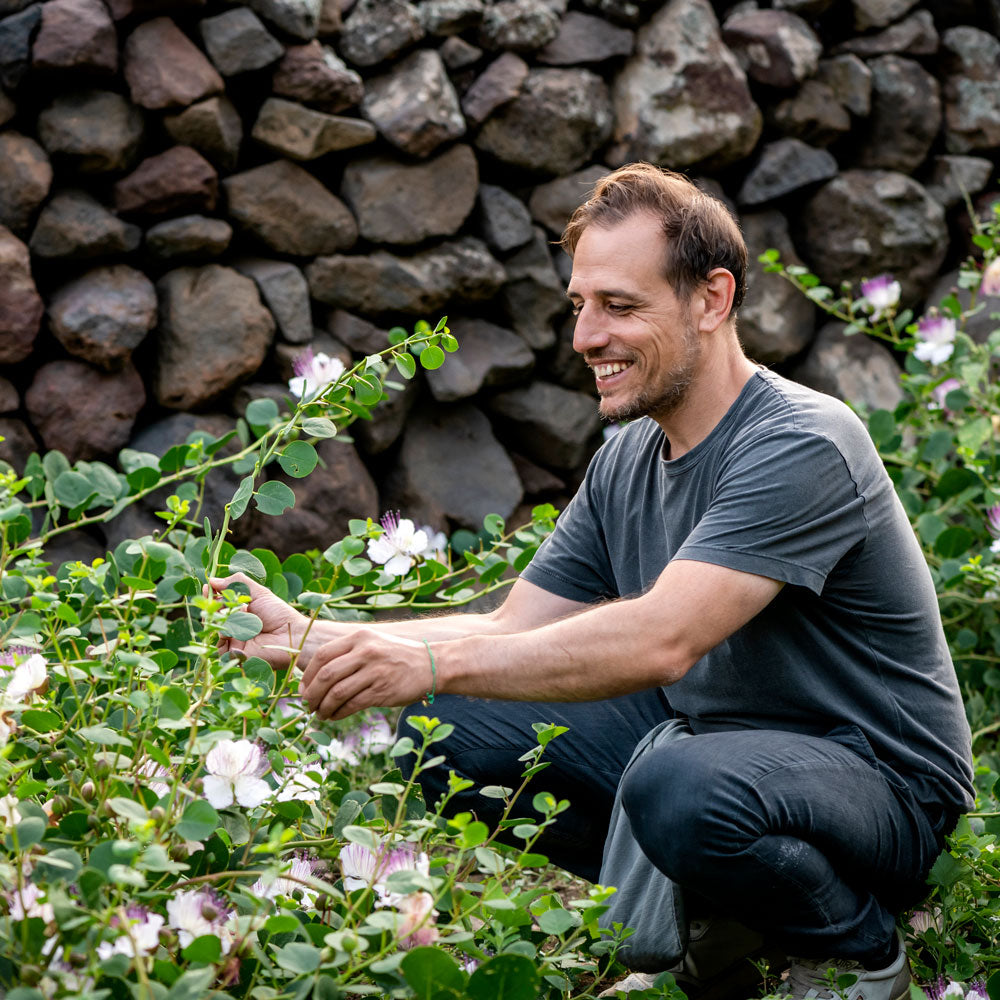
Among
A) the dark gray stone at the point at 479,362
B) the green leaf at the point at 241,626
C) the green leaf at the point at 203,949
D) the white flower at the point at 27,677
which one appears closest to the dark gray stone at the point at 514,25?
the dark gray stone at the point at 479,362

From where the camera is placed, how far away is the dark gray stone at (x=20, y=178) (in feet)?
8.50

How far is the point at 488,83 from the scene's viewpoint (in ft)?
10.1

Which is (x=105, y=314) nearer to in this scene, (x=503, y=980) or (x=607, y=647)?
(x=607, y=647)

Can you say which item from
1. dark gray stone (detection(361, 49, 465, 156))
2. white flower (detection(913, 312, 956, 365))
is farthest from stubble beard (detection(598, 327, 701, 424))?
dark gray stone (detection(361, 49, 465, 156))

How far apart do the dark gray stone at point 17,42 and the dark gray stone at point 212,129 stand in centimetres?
31

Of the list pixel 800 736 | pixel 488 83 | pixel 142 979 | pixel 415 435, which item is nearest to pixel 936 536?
pixel 800 736

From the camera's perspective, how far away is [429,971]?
3.43 feet

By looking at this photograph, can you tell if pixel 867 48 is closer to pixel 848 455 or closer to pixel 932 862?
pixel 848 455

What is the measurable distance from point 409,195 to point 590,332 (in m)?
1.37

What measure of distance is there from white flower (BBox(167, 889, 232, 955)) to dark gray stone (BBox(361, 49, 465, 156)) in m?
2.26

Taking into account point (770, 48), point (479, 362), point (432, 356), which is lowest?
point (479, 362)

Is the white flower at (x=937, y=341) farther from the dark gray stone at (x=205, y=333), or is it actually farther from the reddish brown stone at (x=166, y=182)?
the reddish brown stone at (x=166, y=182)

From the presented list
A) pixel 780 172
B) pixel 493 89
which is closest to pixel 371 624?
pixel 493 89

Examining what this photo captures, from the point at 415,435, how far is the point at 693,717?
1595 millimetres
